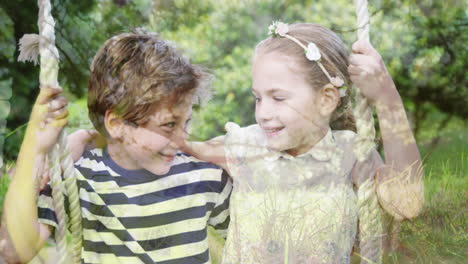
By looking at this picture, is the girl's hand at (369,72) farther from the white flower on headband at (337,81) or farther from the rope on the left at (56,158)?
the rope on the left at (56,158)

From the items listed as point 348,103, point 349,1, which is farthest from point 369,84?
point 349,1

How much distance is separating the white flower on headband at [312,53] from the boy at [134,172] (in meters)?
0.18

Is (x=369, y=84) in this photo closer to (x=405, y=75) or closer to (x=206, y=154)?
(x=405, y=75)

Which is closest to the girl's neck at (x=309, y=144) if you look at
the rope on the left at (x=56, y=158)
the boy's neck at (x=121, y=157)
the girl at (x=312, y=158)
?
the girl at (x=312, y=158)

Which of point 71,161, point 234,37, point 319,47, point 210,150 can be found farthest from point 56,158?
point 319,47

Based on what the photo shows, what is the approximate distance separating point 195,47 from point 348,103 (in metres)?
0.27

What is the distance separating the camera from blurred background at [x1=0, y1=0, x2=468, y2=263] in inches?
42.3

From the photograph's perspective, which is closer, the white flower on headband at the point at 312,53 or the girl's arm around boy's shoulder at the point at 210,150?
the white flower on headband at the point at 312,53

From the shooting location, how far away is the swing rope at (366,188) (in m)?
1.00

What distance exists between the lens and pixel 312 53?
98 centimetres

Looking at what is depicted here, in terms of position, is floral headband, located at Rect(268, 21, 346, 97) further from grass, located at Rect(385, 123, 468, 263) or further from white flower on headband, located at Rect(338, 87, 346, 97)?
grass, located at Rect(385, 123, 468, 263)

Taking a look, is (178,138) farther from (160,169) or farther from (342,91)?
(342,91)

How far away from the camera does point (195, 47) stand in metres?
1.07

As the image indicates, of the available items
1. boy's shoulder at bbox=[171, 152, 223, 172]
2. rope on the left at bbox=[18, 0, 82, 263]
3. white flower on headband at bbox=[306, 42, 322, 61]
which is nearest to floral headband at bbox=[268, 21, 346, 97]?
white flower on headband at bbox=[306, 42, 322, 61]
